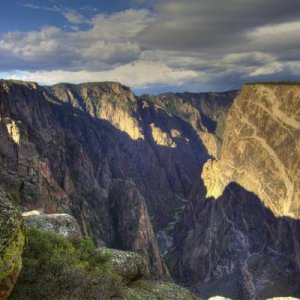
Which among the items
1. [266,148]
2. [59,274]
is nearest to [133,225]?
[266,148]

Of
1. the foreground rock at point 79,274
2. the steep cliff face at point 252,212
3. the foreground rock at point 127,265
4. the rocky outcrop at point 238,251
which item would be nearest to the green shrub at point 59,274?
the foreground rock at point 79,274

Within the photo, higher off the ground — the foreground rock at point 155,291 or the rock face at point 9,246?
the rock face at point 9,246

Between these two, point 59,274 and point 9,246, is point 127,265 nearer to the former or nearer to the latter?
point 59,274

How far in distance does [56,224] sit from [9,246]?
A: 11.4 meters

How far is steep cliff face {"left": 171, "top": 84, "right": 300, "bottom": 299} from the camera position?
11738 cm

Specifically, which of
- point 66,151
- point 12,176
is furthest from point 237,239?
point 12,176

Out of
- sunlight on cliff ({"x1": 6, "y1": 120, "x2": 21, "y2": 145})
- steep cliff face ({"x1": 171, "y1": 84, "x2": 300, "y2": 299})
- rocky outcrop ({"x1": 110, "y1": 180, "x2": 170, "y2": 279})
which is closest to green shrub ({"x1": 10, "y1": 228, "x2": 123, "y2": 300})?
steep cliff face ({"x1": 171, "y1": 84, "x2": 300, "y2": 299})

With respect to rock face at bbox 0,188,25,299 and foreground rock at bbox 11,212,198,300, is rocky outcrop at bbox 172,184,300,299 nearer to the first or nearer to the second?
foreground rock at bbox 11,212,198,300

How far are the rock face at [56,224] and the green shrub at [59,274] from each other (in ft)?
11.0

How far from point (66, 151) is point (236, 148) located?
6298cm

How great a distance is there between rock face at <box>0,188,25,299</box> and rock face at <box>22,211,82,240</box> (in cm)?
Answer: 975

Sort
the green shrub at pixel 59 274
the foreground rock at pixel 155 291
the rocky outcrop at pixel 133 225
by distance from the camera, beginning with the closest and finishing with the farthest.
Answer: the green shrub at pixel 59 274
the foreground rock at pixel 155 291
the rocky outcrop at pixel 133 225

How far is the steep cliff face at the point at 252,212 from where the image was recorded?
117375 millimetres

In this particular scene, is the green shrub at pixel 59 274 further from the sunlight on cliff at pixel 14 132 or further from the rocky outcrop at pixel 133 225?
the rocky outcrop at pixel 133 225
